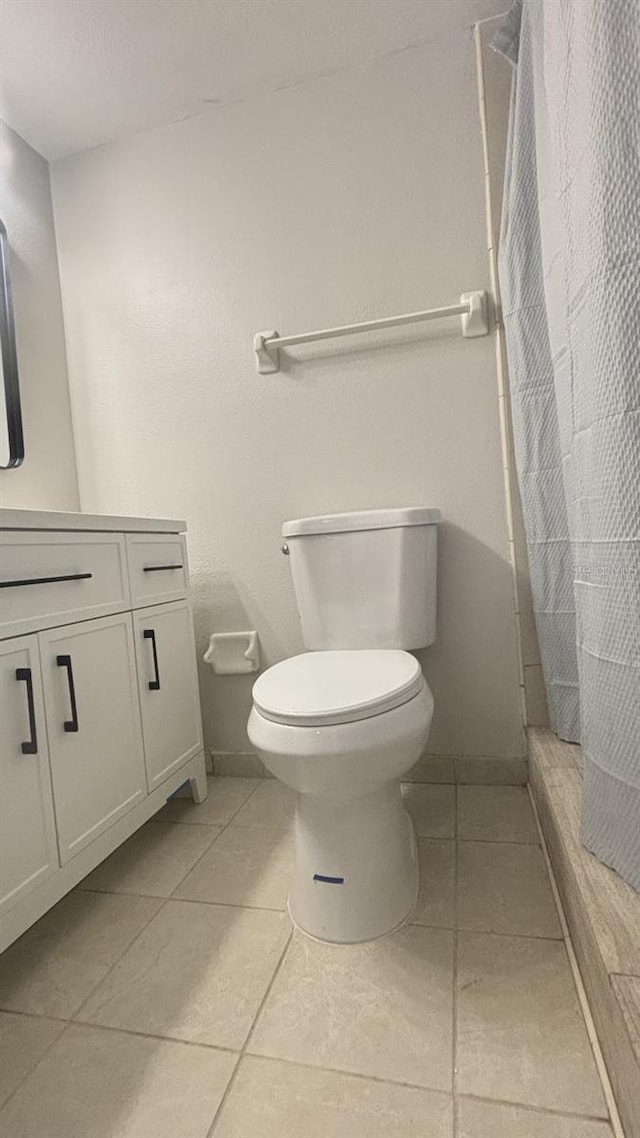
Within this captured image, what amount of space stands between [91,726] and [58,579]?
302 millimetres

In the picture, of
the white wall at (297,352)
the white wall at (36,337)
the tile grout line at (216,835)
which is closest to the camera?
the tile grout line at (216,835)

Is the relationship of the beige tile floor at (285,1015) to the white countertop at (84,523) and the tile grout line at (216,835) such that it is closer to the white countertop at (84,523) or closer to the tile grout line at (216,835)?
the tile grout line at (216,835)

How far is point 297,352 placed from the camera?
1.56 metres

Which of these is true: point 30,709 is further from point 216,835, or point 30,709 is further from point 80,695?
point 216,835

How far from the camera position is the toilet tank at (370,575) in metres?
1.34

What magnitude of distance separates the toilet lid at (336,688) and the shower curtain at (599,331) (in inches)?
12.3

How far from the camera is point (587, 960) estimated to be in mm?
783

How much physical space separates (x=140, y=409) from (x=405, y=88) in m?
1.12

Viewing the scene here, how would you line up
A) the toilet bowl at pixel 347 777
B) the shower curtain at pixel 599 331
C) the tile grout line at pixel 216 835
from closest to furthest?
1. the shower curtain at pixel 599 331
2. the toilet bowl at pixel 347 777
3. the tile grout line at pixel 216 835

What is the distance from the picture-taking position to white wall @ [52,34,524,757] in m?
1.45

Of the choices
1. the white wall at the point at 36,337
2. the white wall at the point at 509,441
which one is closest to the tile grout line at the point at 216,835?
the white wall at the point at 509,441

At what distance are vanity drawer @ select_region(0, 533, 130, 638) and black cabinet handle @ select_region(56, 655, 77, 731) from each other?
65mm

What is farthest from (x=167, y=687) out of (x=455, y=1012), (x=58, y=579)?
(x=455, y=1012)

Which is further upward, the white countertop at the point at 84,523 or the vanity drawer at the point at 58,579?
the white countertop at the point at 84,523
